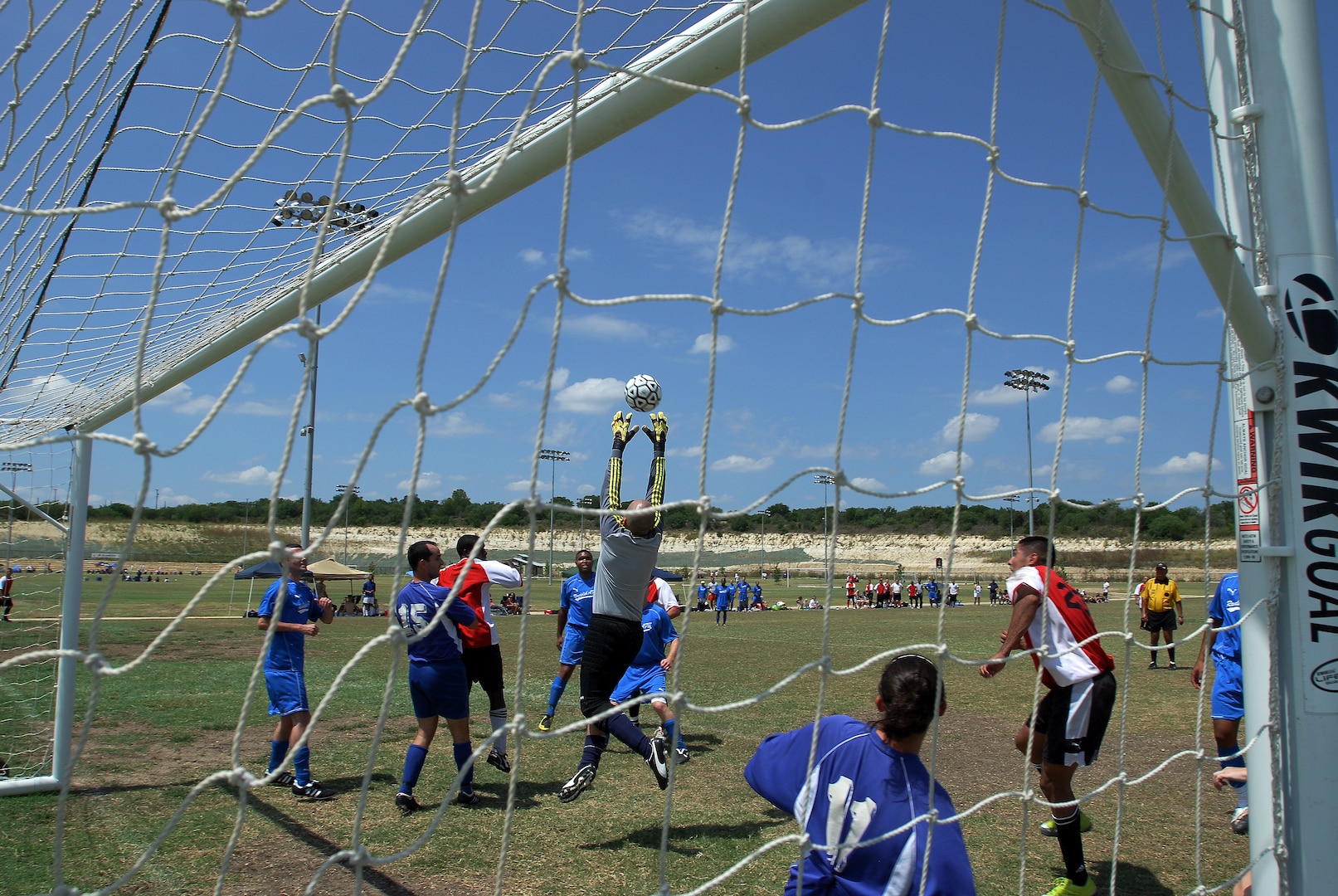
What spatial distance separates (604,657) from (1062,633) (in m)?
2.38

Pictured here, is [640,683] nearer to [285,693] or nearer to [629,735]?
[629,735]

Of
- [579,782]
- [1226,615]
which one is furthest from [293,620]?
[1226,615]

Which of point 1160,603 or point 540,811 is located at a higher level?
point 1160,603

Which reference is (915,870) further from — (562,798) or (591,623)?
(562,798)

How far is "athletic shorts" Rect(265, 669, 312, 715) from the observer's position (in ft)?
17.8

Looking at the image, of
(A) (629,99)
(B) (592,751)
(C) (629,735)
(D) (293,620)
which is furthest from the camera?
(D) (293,620)

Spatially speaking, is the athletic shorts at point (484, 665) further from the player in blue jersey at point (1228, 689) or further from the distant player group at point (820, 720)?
the player in blue jersey at point (1228, 689)

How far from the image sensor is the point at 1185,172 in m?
2.56

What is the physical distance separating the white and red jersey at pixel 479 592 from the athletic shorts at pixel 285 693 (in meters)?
1.07

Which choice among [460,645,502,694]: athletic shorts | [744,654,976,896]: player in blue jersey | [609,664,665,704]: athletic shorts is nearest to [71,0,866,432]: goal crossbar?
[744,654,976,896]: player in blue jersey

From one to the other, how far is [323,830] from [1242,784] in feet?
16.9

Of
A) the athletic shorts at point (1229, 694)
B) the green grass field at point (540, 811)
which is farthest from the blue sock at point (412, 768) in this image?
the athletic shorts at point (1229, 694)

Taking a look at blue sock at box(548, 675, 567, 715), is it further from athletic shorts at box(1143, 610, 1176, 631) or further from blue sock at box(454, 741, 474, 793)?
athletic shorts at box(1143, 610, 1176, 631)

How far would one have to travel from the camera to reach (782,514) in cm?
4938
